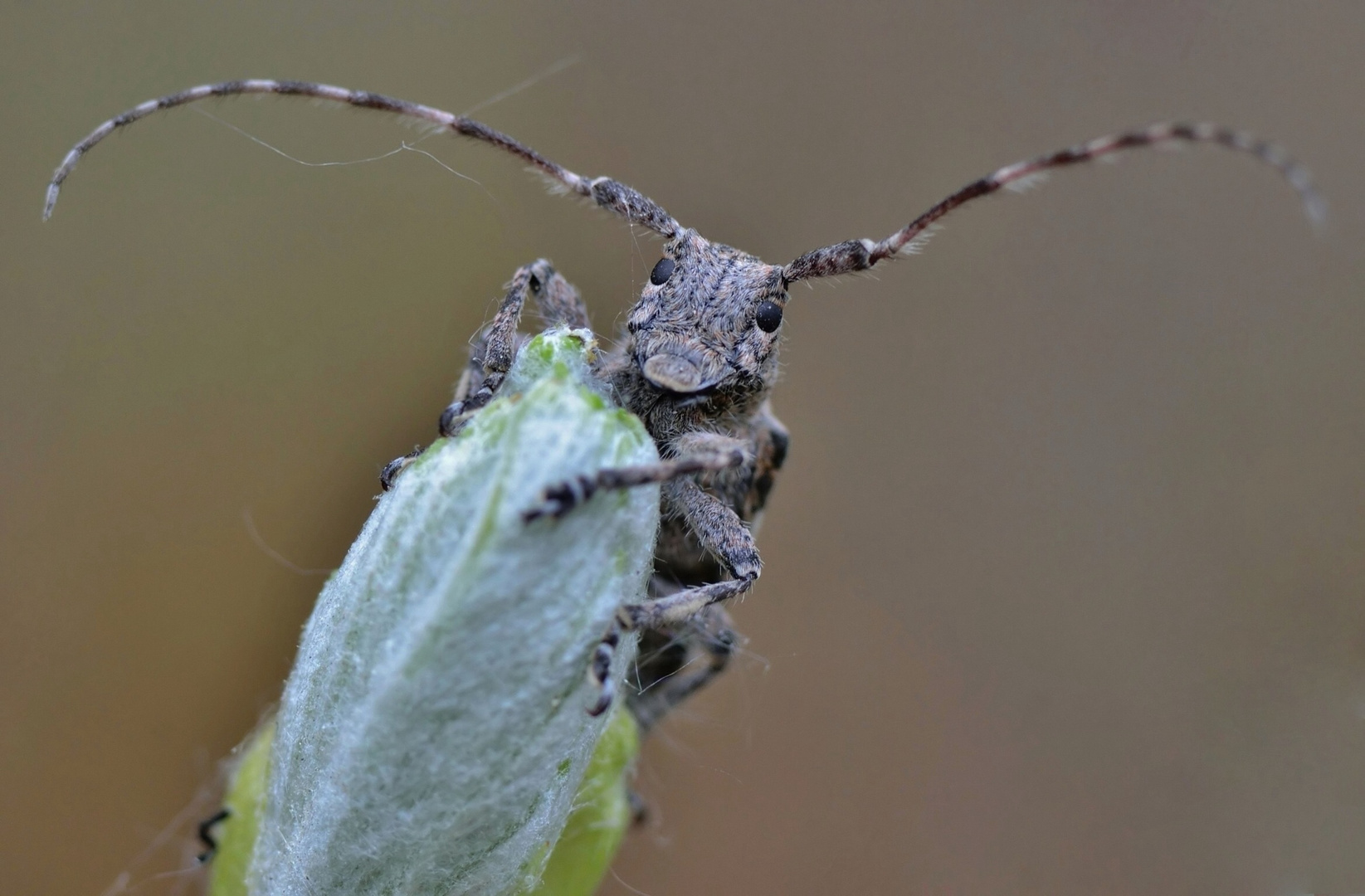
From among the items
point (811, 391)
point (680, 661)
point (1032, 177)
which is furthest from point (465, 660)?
point (811, 391)

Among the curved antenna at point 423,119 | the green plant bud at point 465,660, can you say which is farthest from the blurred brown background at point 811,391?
the green plant bud at point 465,660

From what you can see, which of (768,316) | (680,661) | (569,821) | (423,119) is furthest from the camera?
(680,661)

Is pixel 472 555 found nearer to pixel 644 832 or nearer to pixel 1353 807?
pixel 1353 807

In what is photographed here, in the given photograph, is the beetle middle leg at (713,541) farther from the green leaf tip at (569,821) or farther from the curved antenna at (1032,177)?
the curved antenna at (1032,177)

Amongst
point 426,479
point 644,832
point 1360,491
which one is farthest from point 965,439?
point 426,479

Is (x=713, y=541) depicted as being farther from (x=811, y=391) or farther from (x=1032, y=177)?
(x=811, y=391)

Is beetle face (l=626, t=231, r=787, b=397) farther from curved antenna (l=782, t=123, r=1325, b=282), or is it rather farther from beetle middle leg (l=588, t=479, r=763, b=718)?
beetle middle leg (l=588, t=479, r=763, b=718)
